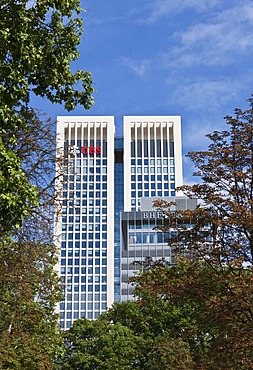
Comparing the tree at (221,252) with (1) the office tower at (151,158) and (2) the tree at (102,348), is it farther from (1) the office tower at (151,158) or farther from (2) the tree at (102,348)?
(1) the office tower at (151,158)

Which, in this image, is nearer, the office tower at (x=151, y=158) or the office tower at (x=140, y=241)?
the office tower at (x=140, y=241)

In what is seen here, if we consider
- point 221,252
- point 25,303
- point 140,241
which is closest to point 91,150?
point 140,241

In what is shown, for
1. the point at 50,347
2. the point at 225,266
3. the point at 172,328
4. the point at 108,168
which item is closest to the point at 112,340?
the point at 172,328

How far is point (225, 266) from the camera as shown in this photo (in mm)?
16672

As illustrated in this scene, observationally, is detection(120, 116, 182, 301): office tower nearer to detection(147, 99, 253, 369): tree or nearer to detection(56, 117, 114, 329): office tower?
detection(56, 117, 114, 329): office tower

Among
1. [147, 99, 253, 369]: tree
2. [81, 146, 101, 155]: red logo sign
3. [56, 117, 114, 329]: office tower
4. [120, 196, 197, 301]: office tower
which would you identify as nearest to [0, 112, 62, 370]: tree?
[147, 99, 253, 369]: tree

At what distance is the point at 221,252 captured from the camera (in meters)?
15.9

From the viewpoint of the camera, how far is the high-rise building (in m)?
116

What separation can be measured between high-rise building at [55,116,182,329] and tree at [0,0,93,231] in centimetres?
10241

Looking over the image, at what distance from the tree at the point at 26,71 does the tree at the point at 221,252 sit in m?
6.07

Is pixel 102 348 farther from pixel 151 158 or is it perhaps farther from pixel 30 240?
pixel 151 158

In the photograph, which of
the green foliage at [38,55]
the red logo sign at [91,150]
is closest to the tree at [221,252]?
the green foliage at [38,55]

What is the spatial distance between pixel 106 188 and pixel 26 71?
115m

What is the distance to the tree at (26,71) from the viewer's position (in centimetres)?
929
